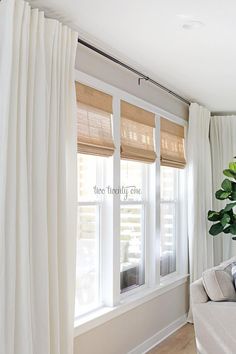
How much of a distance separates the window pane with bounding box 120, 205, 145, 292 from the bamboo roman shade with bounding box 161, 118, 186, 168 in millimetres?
698

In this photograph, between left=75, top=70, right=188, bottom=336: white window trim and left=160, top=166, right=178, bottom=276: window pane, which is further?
left=160, top=166, right=178, bottom=276: window pane

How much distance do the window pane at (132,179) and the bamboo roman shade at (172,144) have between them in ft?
1.33

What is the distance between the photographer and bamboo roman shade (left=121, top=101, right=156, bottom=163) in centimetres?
396

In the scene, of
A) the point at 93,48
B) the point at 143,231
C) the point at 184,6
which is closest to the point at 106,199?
the point at 143,231

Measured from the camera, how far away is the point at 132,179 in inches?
170

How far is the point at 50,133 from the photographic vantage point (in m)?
2.73

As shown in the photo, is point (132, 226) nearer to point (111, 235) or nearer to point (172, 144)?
point (111, 235)

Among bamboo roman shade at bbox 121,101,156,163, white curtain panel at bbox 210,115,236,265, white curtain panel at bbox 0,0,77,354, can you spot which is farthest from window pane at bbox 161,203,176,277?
white curtain panel at bbox 0,0,77,354

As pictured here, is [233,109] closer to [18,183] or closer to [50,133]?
[50,133]

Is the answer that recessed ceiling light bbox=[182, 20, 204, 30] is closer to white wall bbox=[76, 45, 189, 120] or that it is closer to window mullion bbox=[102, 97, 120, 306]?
white wall bbox=[76, 45, 189, 120]

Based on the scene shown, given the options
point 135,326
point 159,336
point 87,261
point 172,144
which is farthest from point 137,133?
point 159,336

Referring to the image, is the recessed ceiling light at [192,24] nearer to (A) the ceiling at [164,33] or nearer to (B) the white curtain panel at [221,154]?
(A) the ceiling at [164,33]

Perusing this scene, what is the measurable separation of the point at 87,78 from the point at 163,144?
5.33 feet

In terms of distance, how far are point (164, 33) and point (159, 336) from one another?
297 centimetres
